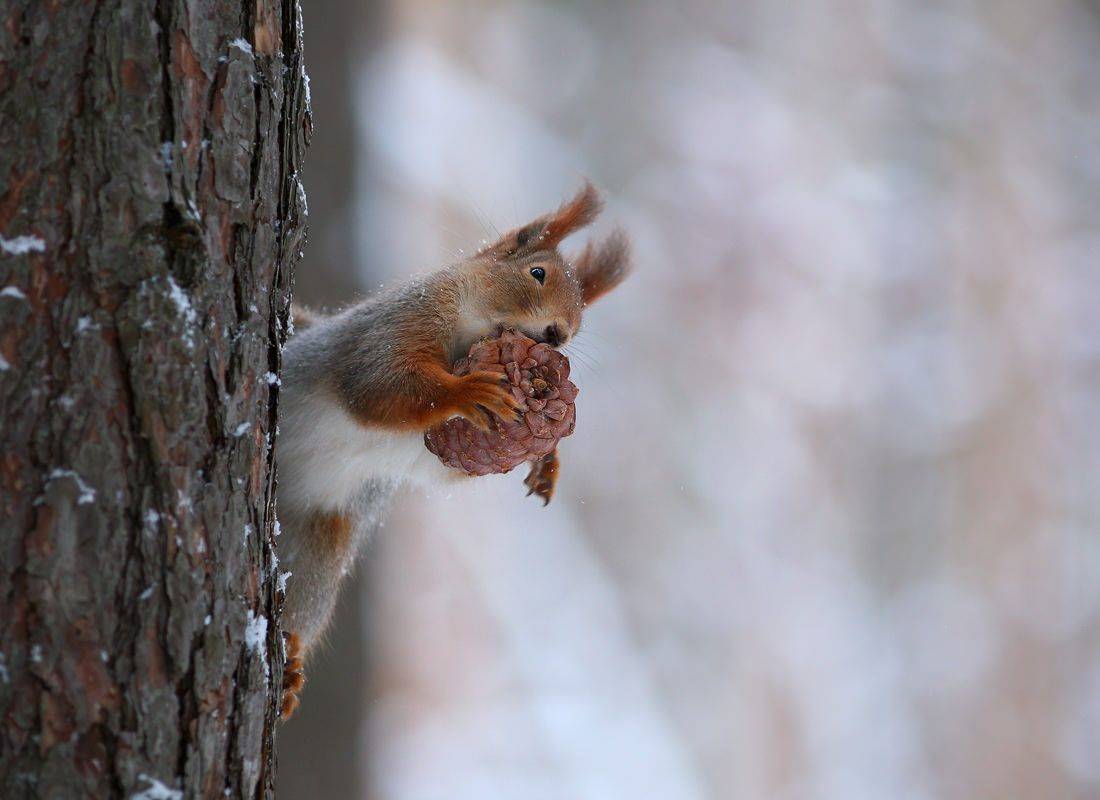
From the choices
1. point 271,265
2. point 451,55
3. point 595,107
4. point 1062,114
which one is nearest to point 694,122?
point 595,107

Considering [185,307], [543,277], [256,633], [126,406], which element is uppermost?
[543,277]

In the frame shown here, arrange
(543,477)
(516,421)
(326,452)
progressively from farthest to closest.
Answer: (543,477) < (326,452) < (516,421)

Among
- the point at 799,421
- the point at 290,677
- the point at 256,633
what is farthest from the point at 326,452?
the point at 799,421

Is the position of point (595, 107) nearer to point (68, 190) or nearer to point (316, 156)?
point (316, 156)

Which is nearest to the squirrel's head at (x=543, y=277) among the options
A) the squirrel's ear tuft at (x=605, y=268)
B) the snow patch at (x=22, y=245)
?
the squirrel's ear tuft at (x=605, y=268)

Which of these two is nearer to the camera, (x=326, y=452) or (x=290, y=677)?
(x=290, y=677)

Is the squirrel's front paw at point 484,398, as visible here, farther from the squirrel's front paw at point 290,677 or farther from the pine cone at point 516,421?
the squirrel's front paw at point 290,677

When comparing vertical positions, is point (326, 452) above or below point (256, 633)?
above

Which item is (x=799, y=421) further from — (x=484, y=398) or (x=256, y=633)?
(x=256, y=633)
